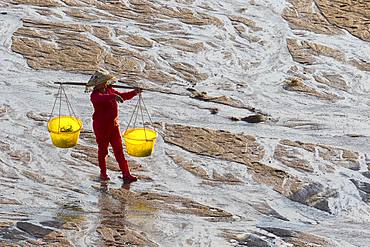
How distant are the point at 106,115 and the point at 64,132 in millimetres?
549

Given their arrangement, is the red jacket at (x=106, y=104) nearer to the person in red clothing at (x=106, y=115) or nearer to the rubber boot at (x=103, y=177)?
the person in red clothing at (x=106, y=115)

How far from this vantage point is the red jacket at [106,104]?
816cm

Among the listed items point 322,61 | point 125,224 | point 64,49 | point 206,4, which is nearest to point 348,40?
point 322,61

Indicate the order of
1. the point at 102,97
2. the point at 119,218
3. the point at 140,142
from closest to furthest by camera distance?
1. the point at 119,218
2. the point at 102,97
3. the point at 140,142

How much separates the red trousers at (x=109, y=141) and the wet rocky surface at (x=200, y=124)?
222mm

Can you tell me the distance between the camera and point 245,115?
10.2 meters

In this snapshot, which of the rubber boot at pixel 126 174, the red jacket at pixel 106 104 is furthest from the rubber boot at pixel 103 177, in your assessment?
the red jacket at pixel 106 104

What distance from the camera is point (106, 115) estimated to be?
324 inches

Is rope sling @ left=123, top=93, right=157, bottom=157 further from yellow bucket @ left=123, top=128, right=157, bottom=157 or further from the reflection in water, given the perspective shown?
the reflection in water

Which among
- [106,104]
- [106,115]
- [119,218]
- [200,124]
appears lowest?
[119,218]

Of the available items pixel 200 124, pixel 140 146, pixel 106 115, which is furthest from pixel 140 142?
pixel 200 124

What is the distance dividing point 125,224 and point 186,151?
5.82ft

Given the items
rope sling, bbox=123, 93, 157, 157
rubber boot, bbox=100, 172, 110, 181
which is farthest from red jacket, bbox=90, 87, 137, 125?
rubber boot, bbox=100, 172, 110, 181

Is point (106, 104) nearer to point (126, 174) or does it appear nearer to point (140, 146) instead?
point (140, 146)
